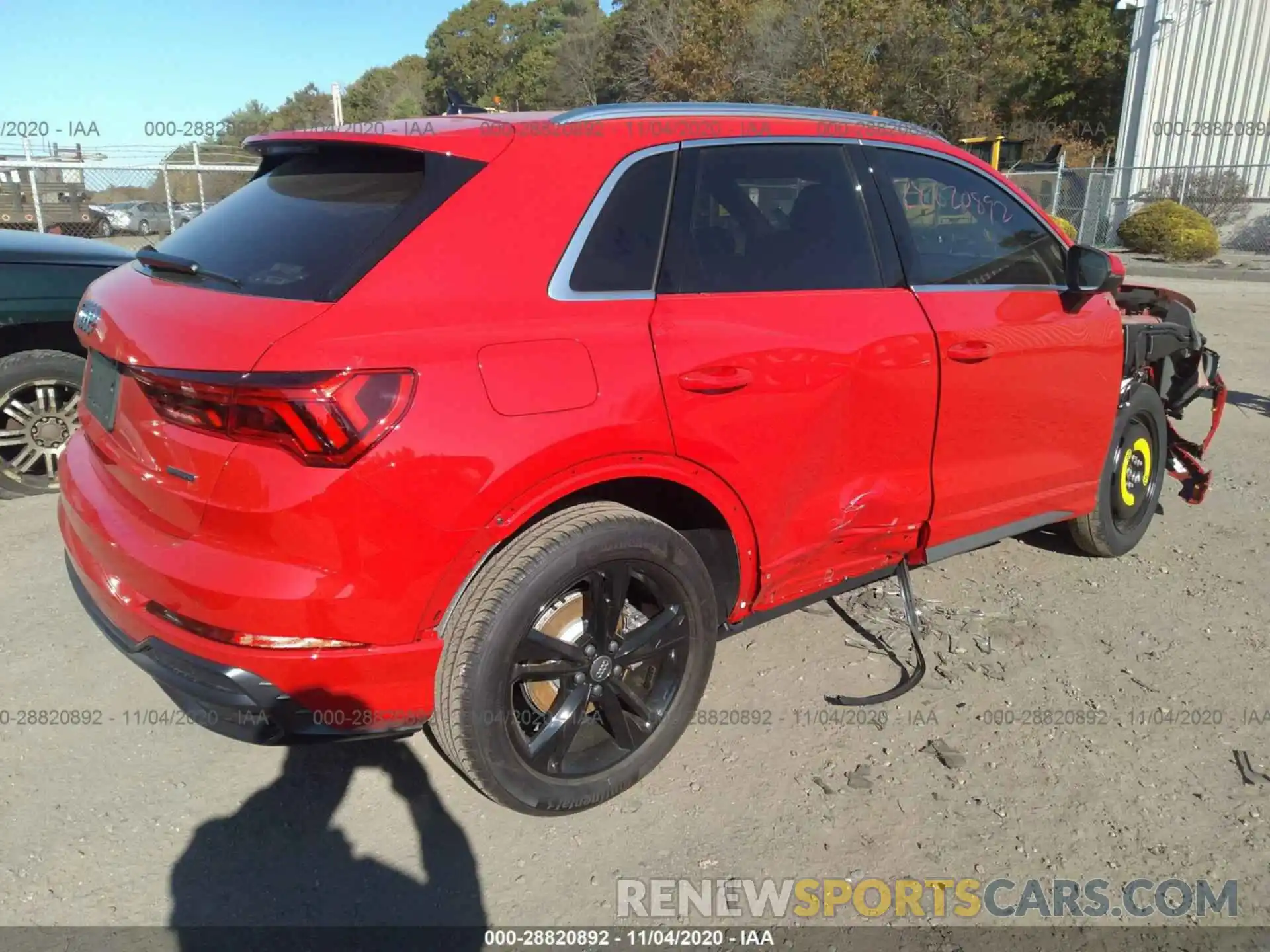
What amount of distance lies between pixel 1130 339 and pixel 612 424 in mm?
2971

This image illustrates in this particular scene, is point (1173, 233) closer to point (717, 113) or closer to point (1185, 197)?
point (1185, 197)

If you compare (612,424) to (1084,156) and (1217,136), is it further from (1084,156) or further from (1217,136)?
(1084,156)

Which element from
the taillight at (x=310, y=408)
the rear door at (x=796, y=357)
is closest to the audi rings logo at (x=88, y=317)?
the taillight at (x=310, y=408)

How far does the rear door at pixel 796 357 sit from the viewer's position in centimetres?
267

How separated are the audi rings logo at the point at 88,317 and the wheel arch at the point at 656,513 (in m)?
1.34

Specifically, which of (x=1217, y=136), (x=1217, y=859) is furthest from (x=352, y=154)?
(x=1217, y=136)

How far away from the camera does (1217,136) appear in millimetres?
23172

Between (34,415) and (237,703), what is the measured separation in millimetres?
3380

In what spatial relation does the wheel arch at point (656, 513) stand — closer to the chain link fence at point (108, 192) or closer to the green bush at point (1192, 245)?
the chain link fence at point (108, 192)

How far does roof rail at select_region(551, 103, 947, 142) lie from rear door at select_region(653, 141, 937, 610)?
0.15m

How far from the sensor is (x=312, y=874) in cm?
246

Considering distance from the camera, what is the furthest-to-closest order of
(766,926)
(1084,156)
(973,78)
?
1. (1084,156)
2. (973,78)
3. (766,926)

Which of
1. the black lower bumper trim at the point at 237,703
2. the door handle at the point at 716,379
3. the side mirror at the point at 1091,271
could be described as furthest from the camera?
the side mirror at the point at 1091,271

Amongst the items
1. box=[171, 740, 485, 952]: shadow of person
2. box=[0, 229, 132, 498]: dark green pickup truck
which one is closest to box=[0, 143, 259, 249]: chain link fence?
box=[0, 229, 132, 498]: dark green pickup truck
